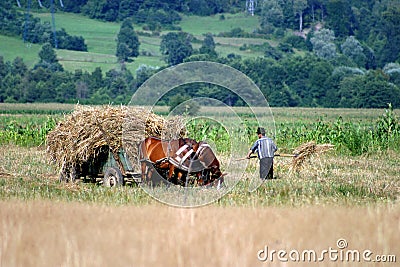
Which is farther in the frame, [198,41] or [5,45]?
[198,41]

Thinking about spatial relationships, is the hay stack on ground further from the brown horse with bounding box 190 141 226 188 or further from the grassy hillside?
the grassy hillside

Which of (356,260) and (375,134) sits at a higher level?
(356,260)

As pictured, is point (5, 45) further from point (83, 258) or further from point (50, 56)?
point (83, 258)

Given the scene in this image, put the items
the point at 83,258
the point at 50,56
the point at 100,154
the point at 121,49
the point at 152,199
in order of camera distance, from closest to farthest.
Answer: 1. the point at 83,258
2. the point at 152,199
3. the point at 100,154
4. the point at 50,56
5. the point at 121,49

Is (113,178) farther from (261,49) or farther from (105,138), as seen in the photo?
(261,49)

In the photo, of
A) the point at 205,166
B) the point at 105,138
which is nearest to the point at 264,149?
the point at 205,166

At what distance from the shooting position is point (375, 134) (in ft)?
78.9

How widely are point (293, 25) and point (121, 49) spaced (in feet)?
140

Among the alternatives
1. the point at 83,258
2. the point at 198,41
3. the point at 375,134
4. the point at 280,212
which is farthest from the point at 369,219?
the point at 198,41

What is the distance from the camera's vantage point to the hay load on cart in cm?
1312

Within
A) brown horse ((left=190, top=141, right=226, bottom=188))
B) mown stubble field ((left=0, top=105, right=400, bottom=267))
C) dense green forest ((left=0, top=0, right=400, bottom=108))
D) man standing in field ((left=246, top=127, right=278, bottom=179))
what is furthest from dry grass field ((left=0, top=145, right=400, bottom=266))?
dense green forest ((left=0, top=0, right=400, bottom=108))

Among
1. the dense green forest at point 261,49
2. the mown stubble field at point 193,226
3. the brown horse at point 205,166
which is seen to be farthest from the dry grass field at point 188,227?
the dense green forest at point 261,49

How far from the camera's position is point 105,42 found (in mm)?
133750

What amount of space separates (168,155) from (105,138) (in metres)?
1.28
